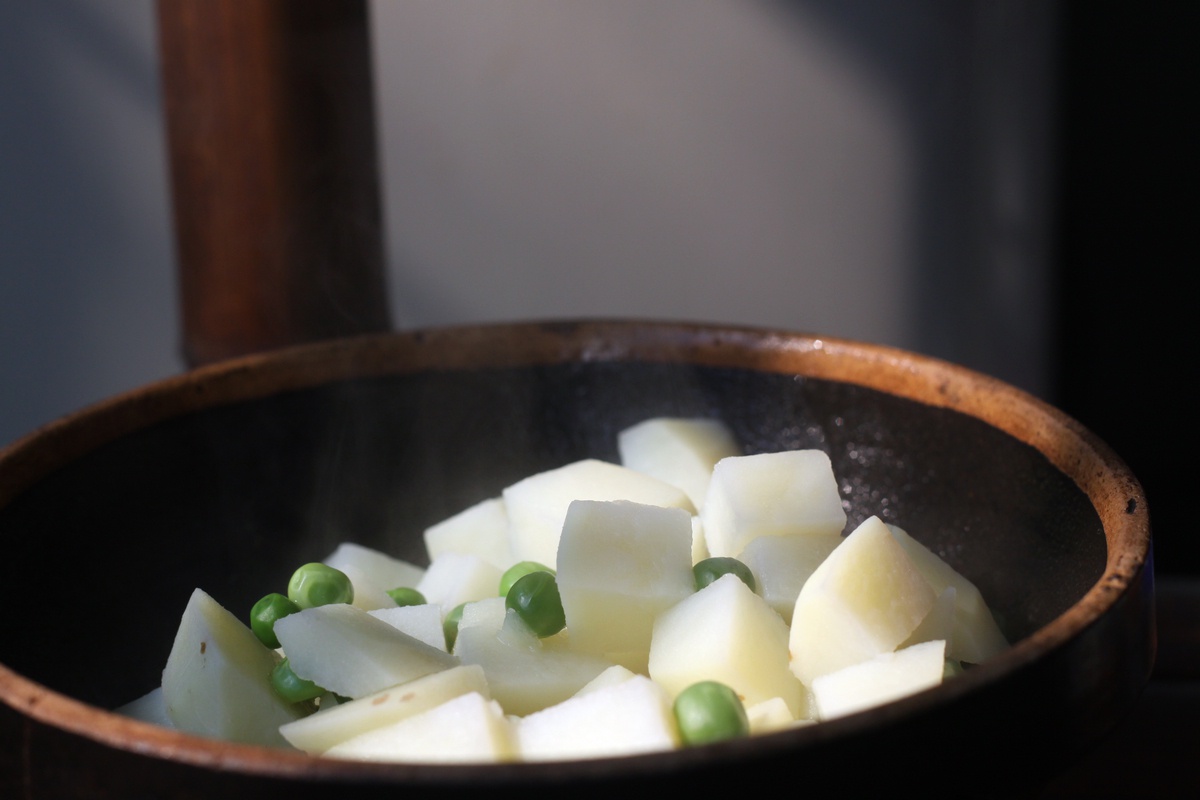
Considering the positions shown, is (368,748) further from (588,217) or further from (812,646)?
(588,217)

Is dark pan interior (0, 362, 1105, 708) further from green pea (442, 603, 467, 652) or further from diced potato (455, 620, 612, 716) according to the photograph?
diced potato (455, 620, 612, 716)

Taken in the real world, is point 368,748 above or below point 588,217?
below

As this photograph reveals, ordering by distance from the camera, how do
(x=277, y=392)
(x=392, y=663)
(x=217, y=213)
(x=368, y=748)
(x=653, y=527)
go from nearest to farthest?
(x=368, y=748) → (x=392, y=663) → (x=653, y=527) → (x=277, y=392) → (x=217, y=213)

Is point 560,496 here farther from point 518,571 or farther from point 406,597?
point 406,597

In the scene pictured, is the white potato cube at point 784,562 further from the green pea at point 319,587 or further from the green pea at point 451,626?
the green pea at point 319,587

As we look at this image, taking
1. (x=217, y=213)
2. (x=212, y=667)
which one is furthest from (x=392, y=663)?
(x=217, y=213)

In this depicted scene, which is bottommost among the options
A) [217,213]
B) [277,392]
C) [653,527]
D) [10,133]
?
[653,527]
